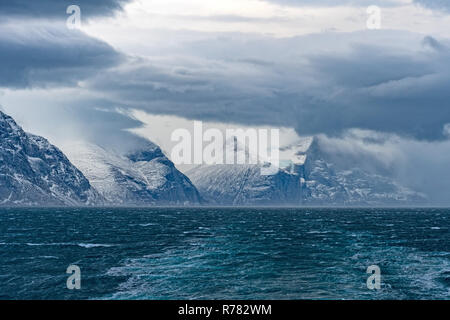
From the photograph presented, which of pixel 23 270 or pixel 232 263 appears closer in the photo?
Answer: pixel 23 270

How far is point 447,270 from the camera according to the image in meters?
81.0

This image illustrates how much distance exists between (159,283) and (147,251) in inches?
1413

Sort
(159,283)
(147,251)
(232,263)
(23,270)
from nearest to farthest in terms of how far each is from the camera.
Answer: (159,283) < (23,270) < (232,263) < (147,251)

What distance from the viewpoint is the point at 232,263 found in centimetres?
8612
